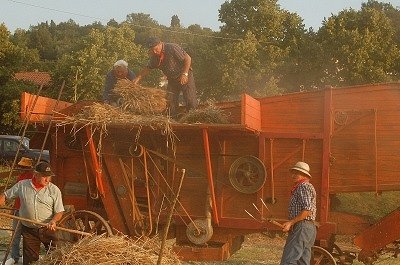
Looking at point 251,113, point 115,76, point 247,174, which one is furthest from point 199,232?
point 115,76

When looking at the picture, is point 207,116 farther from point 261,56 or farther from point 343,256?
point 261,56

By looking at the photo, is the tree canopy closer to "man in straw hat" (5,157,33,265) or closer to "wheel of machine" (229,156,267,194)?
"man in straw hat" (5,157,33,265)

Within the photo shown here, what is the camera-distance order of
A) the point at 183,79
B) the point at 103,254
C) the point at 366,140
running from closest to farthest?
the point at 103,254
the point at 366,140
the point at 183,79

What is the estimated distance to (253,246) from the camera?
13.7m

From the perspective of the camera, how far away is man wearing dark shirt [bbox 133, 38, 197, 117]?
932cm

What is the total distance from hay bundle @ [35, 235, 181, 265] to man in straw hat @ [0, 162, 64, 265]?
157 cm

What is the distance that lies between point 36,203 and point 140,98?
85.8 inches

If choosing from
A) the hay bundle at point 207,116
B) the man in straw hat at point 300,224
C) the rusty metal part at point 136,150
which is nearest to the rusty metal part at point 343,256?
the man in straw hat at point 300,224

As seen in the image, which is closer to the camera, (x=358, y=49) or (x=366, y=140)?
(x=366, y=140)

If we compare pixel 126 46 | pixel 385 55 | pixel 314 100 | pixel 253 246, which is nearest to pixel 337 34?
pixel 385 55

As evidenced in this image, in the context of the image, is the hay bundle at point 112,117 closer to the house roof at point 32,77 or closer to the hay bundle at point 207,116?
the hay bundle at point 207,116

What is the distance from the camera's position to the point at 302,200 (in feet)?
23.3

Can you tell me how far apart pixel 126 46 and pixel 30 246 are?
78.3 feet

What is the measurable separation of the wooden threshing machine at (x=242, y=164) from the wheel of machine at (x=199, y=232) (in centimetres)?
2
